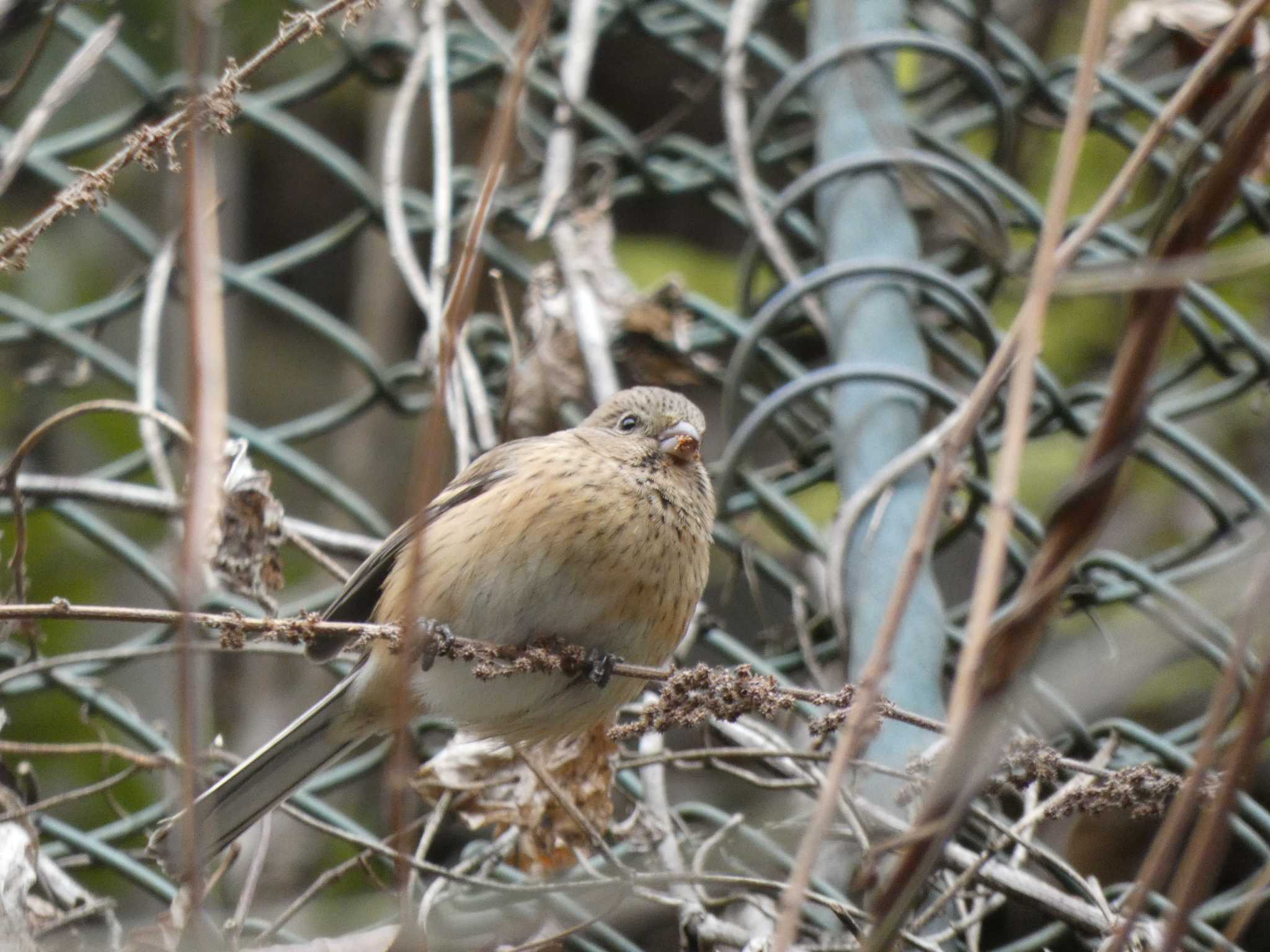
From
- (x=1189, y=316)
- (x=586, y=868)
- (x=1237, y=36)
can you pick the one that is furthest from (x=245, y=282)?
(x=1237, y=36)

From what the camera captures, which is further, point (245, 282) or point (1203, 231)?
point (245, 282)

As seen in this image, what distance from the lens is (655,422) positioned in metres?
3.61

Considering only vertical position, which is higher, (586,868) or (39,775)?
(586,868)

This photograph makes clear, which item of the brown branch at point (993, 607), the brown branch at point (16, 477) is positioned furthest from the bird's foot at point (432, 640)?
the brown branch at point (993, 607)

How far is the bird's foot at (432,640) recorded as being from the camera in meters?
2.25

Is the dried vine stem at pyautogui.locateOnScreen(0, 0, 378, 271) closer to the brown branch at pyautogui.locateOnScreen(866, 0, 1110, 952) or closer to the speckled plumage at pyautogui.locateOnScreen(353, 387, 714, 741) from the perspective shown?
the brown branch at pyautogui.locateOnScreen(866, 0, 1110, 952)

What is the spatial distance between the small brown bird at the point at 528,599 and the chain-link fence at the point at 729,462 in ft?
0.60

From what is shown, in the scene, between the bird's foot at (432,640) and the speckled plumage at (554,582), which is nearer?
the bird's foot at (432,640)

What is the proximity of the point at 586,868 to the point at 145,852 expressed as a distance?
0.91 meters

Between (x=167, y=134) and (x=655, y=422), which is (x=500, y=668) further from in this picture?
(x=655, y=422)

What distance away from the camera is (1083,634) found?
181 inches

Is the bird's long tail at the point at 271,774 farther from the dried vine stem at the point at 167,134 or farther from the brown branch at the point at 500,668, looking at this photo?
the dried vine stem at the point at 167,134

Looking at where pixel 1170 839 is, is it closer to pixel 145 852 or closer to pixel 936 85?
pixel 145 852

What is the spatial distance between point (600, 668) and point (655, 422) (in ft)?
2.51
